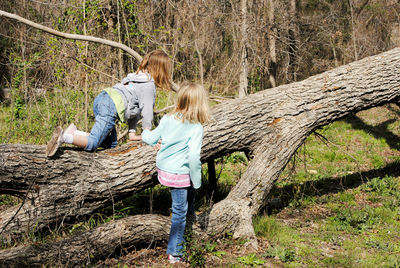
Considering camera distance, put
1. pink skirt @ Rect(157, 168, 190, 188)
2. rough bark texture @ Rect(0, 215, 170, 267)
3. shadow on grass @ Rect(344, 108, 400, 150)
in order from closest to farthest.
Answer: rough bark texture @ Rect(0, 215, 170, 267)
pink skirt @ Rect(157, 168, 190, 188)
shadow on grass @ Rect(344, 108, 400, 150)

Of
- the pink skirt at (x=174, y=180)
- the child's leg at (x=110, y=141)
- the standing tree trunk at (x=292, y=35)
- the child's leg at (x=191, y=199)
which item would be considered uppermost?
the standing tree trunk at (x=292, y=35)

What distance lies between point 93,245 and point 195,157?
1228mm

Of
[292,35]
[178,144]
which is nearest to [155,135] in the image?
[178,144]

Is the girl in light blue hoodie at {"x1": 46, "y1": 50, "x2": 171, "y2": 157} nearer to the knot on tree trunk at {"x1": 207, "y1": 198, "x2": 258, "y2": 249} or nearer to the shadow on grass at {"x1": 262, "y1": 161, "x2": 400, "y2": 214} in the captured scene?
the knot on tree trunk at {"x1": 207, "y1": 198, "x2": 258, "y2": 249}

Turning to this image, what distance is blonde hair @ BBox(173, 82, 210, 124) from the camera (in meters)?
3.34

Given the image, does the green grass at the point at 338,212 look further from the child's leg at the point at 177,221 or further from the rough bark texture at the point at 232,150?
the child's leg at the point at 177,221

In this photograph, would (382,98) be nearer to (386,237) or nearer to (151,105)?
(386,237)

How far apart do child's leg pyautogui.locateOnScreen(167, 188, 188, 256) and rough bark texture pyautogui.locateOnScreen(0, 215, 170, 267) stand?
244mm

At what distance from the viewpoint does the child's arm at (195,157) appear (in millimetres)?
3268

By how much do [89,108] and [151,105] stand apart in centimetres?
345

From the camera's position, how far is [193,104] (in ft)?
11.0

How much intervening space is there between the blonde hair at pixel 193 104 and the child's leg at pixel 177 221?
66 cm

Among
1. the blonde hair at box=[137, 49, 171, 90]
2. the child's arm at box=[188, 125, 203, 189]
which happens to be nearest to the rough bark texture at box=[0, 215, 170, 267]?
the child's arm at box=[188, 125, 203, 189]

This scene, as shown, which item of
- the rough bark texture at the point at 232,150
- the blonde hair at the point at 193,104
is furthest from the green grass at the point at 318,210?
the blonde hair at the point at 193,104
